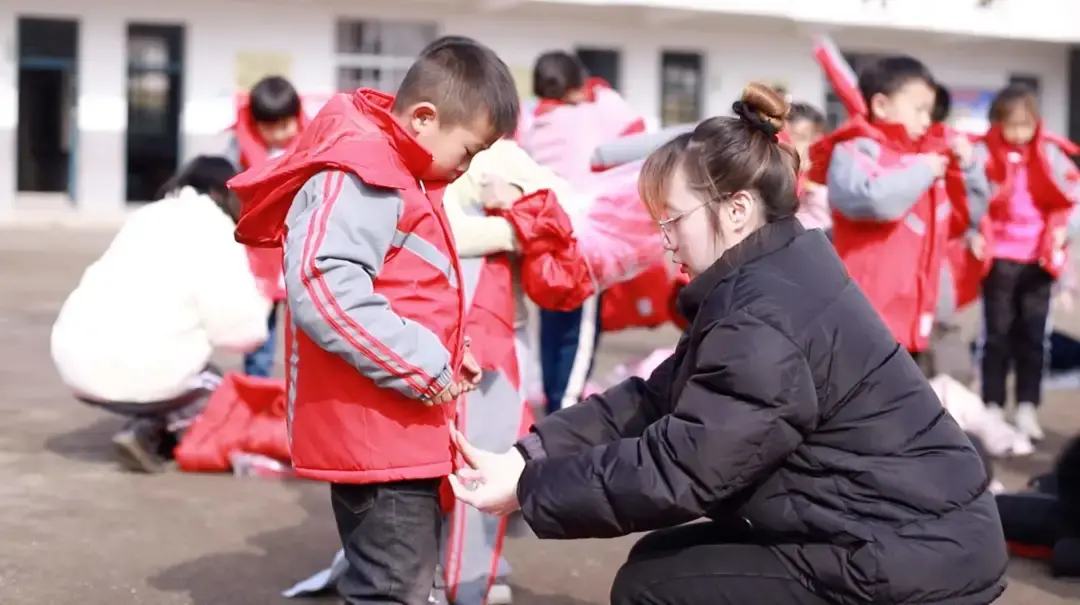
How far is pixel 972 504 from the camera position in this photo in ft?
8.99

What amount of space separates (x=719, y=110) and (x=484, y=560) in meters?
23.2

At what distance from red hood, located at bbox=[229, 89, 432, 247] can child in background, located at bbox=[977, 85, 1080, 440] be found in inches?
185

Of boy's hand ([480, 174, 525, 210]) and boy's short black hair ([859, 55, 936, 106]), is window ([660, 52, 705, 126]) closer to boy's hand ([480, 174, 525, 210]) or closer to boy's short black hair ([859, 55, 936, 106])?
boy's short black hair ([859, 55, 936, 106])

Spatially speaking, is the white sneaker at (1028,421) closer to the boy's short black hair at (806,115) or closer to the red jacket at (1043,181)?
the red jacket at (1043,181)

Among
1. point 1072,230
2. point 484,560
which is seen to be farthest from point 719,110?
point 484,560

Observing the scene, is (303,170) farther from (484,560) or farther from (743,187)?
(484,560)

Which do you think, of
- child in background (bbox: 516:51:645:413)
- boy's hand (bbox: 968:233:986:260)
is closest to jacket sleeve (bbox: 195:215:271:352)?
child in background (bbox: 516:51:645:413)

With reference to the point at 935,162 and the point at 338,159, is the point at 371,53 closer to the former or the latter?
the point at 935,162

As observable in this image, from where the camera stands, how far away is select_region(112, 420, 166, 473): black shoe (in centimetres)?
565

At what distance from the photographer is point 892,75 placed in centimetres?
515

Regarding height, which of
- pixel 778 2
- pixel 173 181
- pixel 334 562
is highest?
pixel 778 2

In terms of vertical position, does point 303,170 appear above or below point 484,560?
above

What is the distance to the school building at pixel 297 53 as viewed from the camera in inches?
A: 861

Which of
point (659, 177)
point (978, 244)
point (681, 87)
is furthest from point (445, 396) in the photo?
point (681, 87)
